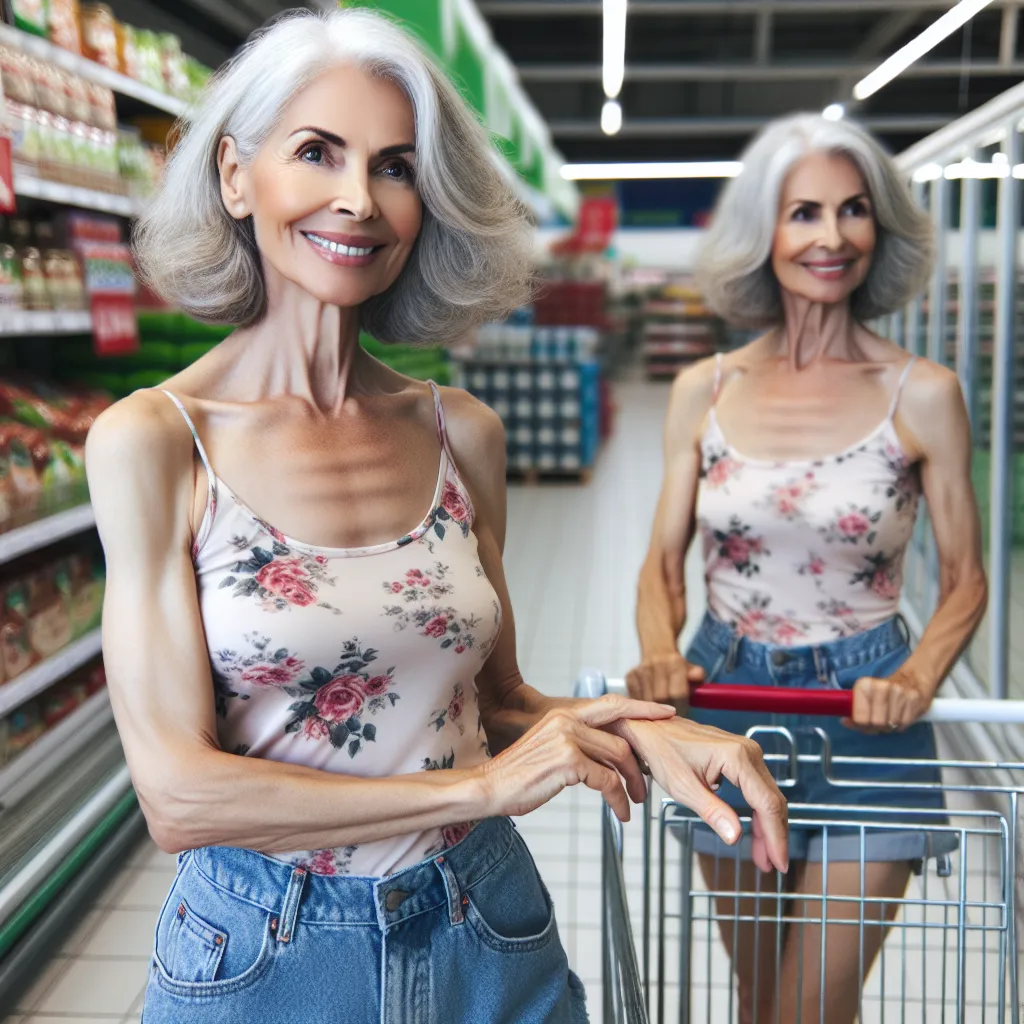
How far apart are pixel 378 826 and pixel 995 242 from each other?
11.3 ft

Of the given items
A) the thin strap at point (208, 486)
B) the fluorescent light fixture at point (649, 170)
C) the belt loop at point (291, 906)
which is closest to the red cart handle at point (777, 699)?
the belt loop at point (291, 906)

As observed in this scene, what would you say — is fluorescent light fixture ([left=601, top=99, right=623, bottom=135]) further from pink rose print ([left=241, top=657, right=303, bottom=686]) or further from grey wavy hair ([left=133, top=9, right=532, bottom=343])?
pink rose print ([left=241, top=657, right=303, bottom=686])

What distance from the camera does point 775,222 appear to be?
222cm

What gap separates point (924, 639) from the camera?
2004 mm

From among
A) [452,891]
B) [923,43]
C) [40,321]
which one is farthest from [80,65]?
[923,43]

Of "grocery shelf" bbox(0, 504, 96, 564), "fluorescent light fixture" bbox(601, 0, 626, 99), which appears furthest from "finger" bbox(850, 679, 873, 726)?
"fluorescent light fixture" bbox(601, 0, 626, 99)

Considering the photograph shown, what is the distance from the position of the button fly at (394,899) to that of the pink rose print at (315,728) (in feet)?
0.57

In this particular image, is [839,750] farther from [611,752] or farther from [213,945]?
[213,945]

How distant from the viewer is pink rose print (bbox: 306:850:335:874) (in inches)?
49.4

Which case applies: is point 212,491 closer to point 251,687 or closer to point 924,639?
point 251,687

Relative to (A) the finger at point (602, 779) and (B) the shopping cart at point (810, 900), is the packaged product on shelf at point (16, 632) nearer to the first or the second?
(B) the shopping cart at point (810, 900)

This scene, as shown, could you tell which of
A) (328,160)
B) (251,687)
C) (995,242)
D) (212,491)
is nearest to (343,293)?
(328,160)

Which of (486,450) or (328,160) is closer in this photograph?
(328,160)

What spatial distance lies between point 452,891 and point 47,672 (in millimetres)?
2397
